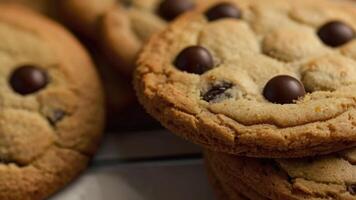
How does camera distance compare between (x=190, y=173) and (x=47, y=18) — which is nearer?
(x=190, y=173)

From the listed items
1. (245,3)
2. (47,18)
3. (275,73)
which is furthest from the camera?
(47,18)

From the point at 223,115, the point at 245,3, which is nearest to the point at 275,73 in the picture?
the point at 223,115

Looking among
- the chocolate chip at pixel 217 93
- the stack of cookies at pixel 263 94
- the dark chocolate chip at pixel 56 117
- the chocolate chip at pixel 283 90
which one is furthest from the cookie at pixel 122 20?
the chocolate chip at pixel 283 90

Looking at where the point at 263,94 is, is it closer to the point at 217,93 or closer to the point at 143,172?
the point at 217,93

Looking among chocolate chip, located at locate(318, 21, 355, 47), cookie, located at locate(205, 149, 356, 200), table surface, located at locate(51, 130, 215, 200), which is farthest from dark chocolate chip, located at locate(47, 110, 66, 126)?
chocolate chip, located at locate(318, 21, 355, 47)

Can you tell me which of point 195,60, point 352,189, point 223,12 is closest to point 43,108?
point 195,60

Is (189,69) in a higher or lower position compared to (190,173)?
higher

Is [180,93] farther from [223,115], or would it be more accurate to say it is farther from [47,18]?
[47,18]
